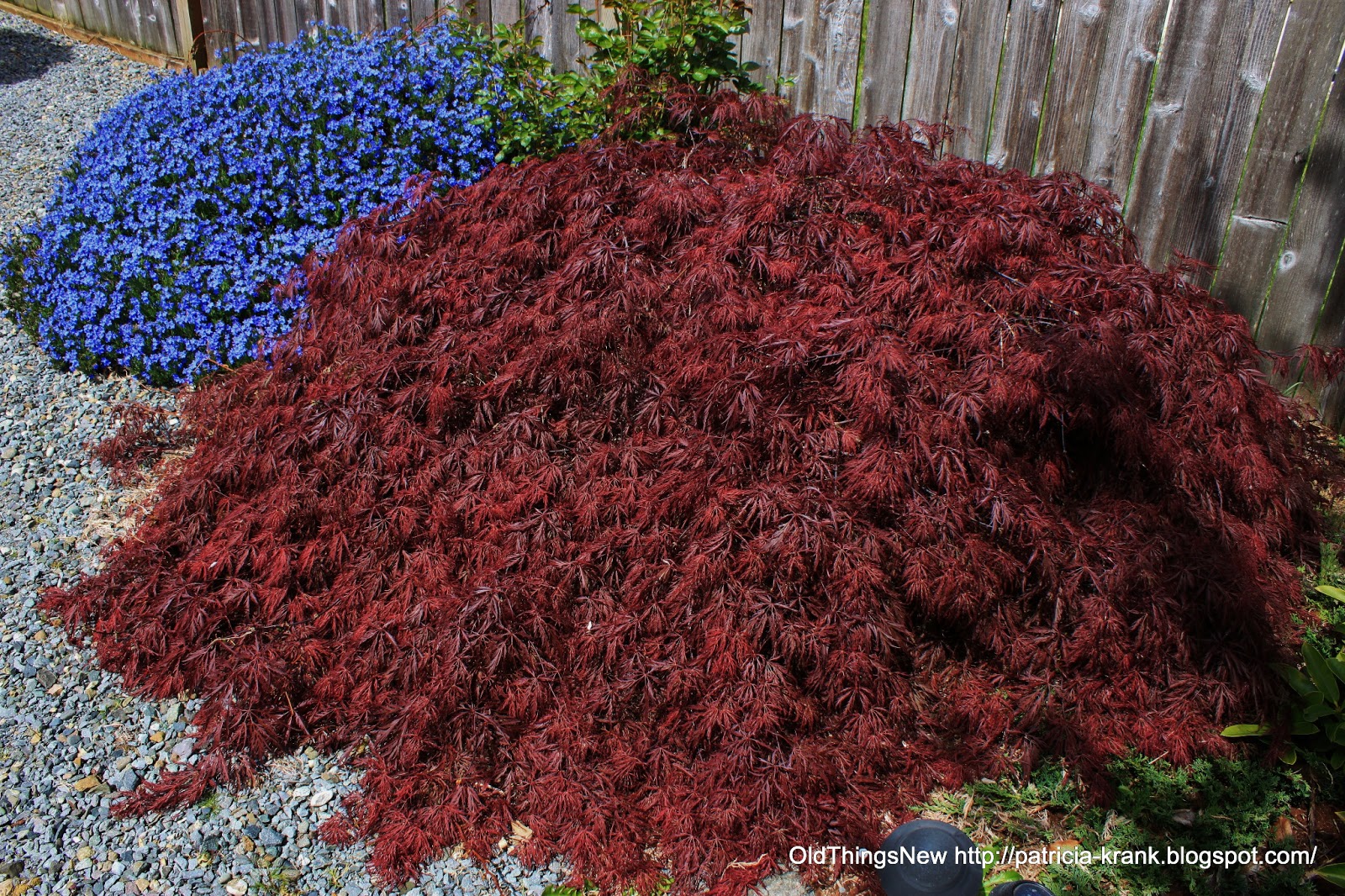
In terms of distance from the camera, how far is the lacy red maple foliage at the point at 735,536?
2736 mm

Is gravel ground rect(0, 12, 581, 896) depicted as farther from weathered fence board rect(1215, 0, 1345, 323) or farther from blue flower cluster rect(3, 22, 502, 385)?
weathered fence board rect(1215, 0, 1345, 323)

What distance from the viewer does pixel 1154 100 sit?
3996 mm

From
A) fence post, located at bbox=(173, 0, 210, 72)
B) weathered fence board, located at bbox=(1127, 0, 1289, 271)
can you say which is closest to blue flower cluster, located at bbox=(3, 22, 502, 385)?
fence post, located at bbox=(173, 0, 210, 72)

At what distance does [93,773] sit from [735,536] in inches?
77.8

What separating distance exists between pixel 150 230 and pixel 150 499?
1470 mm

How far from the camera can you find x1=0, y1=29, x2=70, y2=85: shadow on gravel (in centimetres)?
767

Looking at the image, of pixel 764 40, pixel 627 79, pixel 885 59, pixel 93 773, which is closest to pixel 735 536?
pixel 93 773

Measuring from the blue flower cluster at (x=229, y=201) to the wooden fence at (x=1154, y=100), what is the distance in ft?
5.20

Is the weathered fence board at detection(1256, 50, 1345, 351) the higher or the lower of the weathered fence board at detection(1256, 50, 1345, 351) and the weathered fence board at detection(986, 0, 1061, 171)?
the lower

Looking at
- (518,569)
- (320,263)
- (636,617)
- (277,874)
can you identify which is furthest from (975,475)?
(320,263)

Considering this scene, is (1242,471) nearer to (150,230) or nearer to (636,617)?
(636,617)

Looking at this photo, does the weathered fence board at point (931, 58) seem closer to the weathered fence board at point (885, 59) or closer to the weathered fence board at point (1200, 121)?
the weathered fence board at point (885, 59)

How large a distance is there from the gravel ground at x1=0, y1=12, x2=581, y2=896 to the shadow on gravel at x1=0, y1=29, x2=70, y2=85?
16.1 ft

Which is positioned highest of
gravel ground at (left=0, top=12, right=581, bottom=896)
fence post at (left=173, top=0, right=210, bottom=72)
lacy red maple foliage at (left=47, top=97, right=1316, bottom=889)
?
fence post at (left=173, top=0, right=210, bottom=72)
